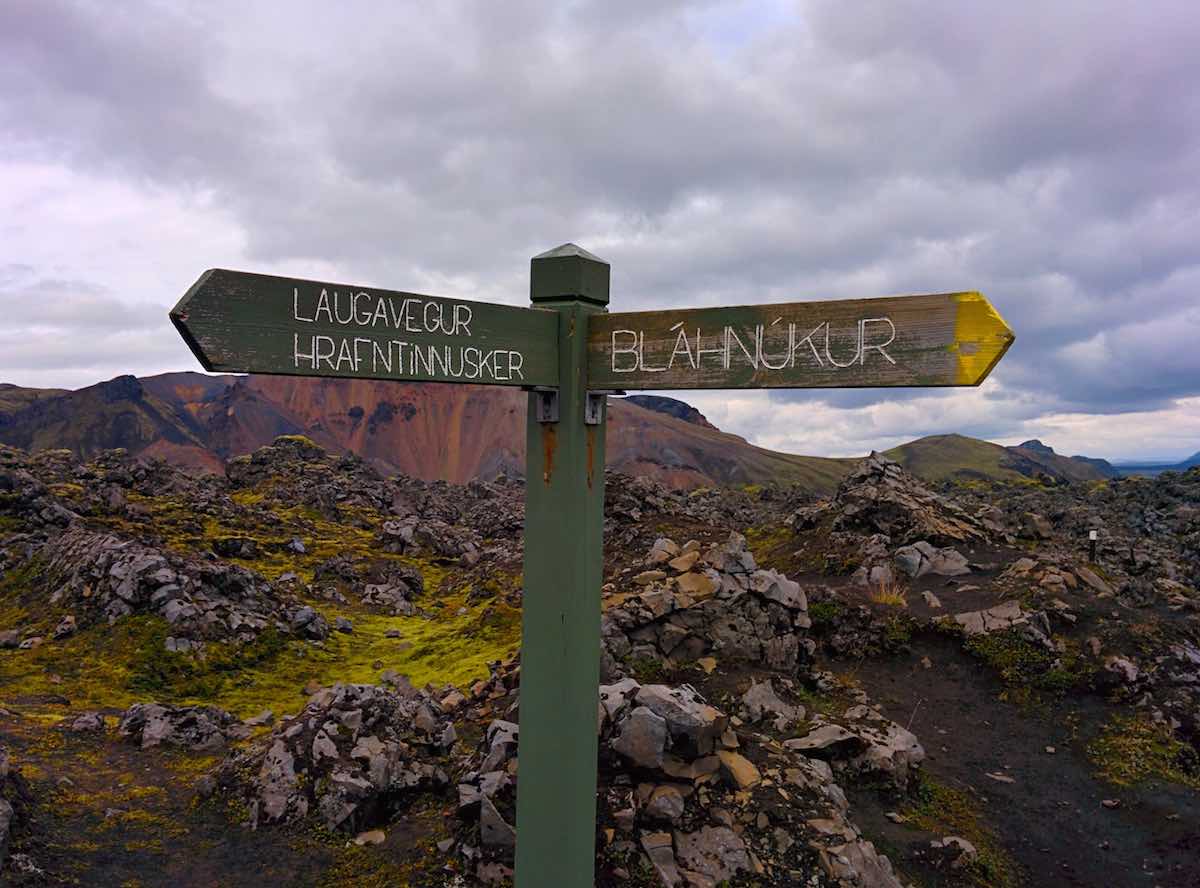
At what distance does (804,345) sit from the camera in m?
2.94

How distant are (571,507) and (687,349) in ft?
2.92

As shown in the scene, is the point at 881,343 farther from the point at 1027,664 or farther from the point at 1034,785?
the point at 1027,664

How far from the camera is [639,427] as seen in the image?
16862 cm

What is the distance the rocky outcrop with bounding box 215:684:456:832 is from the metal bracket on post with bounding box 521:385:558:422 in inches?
224

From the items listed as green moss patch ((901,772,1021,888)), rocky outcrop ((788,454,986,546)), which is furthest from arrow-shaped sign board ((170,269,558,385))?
rocky outcrop ((788,454,986,546))

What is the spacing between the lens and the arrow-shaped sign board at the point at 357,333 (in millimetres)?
2525

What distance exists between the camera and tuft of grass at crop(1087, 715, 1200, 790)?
29.8 feet

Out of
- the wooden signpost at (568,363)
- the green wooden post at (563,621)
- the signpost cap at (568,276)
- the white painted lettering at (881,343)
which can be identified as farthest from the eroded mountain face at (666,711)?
the white painted lettering at (881,343)

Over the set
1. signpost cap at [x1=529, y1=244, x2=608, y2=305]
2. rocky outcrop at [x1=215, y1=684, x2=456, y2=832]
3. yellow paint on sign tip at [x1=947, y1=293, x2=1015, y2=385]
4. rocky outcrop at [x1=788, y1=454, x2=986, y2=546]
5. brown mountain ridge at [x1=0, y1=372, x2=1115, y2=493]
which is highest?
brown mountain ridge at [x1=0, y1=372, x2=1115, y2=493]

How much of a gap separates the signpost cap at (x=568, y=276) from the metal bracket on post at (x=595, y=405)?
47 centimetres

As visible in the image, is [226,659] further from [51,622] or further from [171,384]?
[171,384]

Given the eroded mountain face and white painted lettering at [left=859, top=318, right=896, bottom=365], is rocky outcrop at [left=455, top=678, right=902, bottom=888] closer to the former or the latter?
the eroded mountain face

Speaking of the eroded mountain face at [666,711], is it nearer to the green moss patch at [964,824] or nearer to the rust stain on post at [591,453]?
the green moss patch at [964,824]

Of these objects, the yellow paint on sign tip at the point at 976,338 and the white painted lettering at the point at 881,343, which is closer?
the yellow paint on sign tip at the point at 976,338
